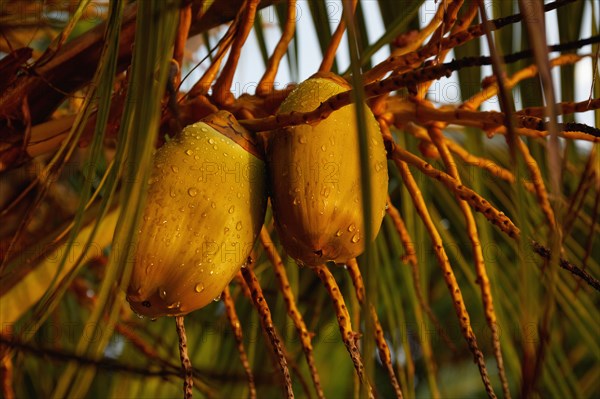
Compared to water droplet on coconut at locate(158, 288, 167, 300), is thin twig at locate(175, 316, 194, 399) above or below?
below

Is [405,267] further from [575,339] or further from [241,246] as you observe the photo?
[575,339]

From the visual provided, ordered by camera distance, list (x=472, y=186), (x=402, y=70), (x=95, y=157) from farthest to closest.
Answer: (x=472, y=186) < (x=402, y=70) < (x=95, y=157)

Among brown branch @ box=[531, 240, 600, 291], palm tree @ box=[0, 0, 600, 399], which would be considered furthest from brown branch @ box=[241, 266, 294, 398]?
brown branch @ box=[531, 240, 600, 291]

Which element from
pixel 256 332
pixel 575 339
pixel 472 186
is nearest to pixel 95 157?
pixel 472 186

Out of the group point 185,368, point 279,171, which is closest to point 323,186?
point 279,171

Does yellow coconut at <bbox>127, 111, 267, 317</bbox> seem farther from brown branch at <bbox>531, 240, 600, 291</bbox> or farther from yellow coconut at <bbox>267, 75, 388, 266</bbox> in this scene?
brown branch at <bbox>531, 240, 600, 291</bbox>

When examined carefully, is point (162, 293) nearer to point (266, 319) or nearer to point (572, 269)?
point (266, 319)
